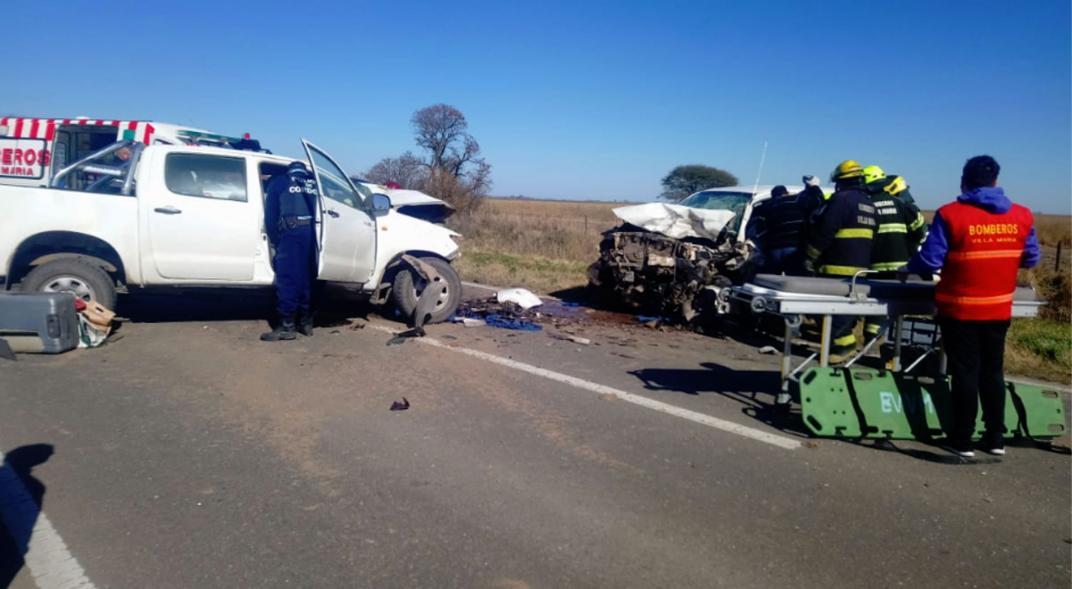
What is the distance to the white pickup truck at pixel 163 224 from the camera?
6.81 meters

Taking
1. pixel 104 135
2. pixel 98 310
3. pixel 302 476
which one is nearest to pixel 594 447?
pixel 302 476

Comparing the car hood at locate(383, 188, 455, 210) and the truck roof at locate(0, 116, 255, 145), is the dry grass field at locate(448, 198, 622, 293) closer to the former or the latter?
the car hood at locate(383, 188, 455, 210)

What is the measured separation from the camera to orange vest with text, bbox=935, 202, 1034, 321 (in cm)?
448

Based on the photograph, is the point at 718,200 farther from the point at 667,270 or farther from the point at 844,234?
the point at 844,234

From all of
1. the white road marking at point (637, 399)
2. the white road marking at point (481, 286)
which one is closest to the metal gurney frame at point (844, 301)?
the white road marking at point (637, 399)

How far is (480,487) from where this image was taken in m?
3.97

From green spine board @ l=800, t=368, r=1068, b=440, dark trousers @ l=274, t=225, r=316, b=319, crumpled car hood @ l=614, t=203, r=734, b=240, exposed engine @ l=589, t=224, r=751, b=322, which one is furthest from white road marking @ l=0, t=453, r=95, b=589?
crumpled car hood @ l=614, t=203, r=734, b=240

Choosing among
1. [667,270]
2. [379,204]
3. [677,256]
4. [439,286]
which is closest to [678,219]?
[677,256]

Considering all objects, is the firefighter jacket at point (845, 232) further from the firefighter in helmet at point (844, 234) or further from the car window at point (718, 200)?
the car window at point (718, 200)

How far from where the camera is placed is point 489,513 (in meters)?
3.67

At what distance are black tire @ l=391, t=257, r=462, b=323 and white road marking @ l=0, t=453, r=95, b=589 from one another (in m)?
4.76

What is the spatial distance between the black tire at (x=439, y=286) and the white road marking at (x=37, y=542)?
4.76m

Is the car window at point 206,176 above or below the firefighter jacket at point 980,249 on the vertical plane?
above

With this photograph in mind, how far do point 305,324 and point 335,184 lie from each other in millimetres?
1531
